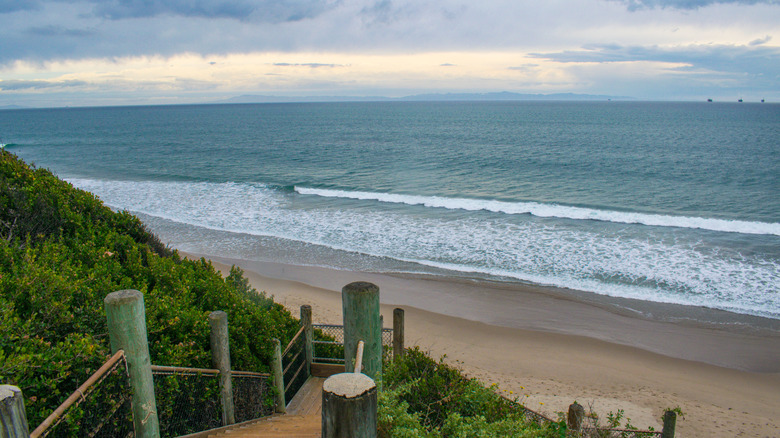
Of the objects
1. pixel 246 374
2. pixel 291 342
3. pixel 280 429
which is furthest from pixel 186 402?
pixel 291 342

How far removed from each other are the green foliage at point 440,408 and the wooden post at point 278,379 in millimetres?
1533

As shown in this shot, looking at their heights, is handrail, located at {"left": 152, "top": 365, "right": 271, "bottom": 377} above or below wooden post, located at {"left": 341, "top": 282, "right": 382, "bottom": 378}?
below

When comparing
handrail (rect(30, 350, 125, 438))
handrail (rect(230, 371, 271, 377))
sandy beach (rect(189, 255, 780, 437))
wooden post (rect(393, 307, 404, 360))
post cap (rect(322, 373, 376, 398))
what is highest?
post cap (rect(322, 373, 376, 398))

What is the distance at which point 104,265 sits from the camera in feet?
21.1

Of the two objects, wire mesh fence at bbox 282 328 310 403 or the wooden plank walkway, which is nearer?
the wooden plank walkway

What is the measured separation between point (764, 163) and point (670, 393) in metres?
45.9

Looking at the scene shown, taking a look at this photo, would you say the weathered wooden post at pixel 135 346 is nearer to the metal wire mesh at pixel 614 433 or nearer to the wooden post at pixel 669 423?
the metal wire mesh at pixel 614 433

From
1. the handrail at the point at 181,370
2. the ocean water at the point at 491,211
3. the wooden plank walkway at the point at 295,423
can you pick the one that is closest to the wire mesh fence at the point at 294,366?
the wooden plank walkway at the point at 295,423

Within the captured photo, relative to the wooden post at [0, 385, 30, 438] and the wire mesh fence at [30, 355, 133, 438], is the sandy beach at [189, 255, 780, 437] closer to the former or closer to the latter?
the wire mesh fence at [30, 355, 133, 438]

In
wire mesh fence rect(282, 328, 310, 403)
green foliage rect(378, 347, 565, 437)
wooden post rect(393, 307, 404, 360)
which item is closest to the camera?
green foliage rect(378, 347, 565, 437)

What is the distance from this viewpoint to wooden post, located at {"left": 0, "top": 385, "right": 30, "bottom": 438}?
6.89ft

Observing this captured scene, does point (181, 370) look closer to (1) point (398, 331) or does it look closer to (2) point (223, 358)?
(2) point (223, 358)

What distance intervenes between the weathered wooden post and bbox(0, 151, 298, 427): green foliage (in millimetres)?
365

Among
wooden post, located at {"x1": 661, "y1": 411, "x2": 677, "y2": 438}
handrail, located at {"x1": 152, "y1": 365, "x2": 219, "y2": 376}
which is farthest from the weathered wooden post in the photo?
wooden post, located at {"x1": 661, "y1": 411, "x2": 677, "y2": 438}
